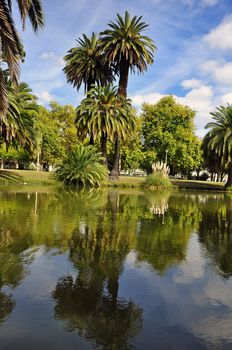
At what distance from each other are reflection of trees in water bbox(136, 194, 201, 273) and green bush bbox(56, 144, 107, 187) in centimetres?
2065

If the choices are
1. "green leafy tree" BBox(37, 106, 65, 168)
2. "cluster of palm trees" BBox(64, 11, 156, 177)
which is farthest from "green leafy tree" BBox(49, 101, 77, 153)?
"cluster of palm trees" BBox(64, 11, 156, 177)

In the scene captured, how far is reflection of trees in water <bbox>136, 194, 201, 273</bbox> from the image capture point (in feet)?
23.4

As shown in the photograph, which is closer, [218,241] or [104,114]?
[218,241]

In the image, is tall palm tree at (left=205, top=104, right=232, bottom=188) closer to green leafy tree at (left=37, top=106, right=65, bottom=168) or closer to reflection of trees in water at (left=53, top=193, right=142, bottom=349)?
green leafy tree at (left=37, top=106, right=65, bottom=168)

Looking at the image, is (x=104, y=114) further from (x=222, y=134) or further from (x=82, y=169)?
(x=222, y=134)

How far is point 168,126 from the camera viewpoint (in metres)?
57.8

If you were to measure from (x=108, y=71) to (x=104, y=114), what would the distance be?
6199 millimetres

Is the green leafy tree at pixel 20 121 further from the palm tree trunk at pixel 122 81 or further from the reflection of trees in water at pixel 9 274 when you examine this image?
the reflection of trees in water at pixel 9 274

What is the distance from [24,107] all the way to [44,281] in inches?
1174

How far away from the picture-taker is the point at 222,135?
4316cm

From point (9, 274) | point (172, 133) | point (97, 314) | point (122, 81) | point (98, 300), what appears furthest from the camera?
point (172, 133)

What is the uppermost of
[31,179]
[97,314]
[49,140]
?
[49,140]

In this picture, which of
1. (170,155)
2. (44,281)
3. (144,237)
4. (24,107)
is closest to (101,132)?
(24,107)

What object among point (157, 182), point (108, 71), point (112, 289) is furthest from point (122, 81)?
point (112, 289)
